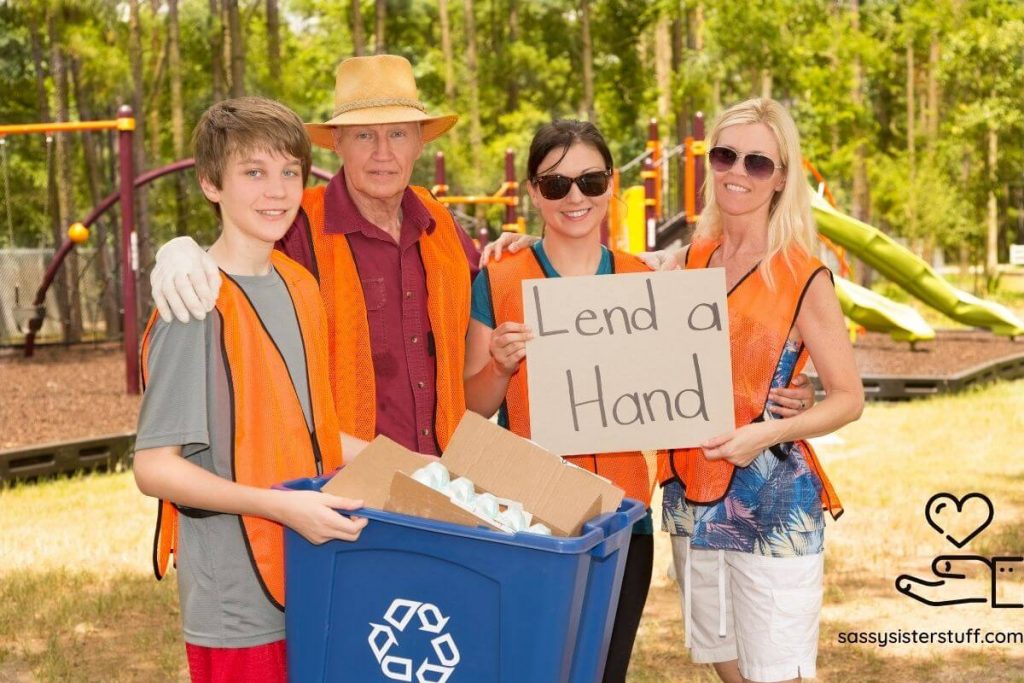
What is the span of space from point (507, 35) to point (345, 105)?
129 ft

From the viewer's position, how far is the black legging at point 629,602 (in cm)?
323

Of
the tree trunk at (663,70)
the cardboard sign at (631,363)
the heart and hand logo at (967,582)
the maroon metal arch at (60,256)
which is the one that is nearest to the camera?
the cardboard sign at (631,363)

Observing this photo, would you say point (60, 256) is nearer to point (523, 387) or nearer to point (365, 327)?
→ point (365, 327)

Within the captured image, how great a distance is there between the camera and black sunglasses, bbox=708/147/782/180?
3.09 metres

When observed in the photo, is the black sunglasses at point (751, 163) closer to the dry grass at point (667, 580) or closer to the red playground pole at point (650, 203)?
the dry grass at point (667, 580)

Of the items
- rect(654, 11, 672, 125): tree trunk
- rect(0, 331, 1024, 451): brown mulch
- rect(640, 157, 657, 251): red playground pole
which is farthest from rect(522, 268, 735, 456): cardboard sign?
rect(654, 11, 672, 125): tree trunk

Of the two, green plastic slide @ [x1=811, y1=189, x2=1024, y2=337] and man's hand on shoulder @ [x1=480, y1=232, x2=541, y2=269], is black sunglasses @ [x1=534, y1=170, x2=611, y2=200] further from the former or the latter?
green plastic slide @ [x1=811, y1=189, x2=1024, y2=337]

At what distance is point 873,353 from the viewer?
16.9 meters

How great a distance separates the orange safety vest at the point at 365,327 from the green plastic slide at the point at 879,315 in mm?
13148

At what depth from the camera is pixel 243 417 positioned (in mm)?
2457

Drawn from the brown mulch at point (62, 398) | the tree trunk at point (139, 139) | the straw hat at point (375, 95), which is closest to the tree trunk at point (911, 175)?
the tree trunk at point (139, 139)

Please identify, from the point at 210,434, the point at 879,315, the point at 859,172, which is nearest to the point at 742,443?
the point at 210,434

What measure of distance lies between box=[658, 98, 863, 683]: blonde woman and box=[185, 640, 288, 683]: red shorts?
3.67 feet

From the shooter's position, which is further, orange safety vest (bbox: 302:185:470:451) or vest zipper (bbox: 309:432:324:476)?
orange safety vest (bbox: 302:185:470:451)
